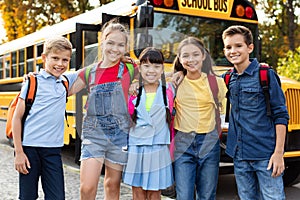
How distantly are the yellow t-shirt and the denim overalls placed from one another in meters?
0.36

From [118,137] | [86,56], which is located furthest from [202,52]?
[86,56]

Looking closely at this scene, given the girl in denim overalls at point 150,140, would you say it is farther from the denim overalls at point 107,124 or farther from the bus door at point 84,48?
the bus door at point 84,48

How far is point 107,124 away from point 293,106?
2596 mm

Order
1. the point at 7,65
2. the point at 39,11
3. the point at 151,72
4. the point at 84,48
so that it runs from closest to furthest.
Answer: the point at 151,72 < the point at 84,48 < the point at 7,65 < the point at 39,11

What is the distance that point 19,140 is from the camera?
9.52 ft

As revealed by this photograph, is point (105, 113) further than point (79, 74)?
No

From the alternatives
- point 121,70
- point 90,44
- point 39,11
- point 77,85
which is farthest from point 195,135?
point 39,11

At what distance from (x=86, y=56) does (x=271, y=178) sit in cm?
297

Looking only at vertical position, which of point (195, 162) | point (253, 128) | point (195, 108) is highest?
point (195, 108)

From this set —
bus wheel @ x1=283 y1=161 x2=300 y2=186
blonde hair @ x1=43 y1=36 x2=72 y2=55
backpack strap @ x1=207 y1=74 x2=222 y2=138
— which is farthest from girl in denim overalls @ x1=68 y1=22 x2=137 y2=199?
bus wheel @ x1=283 y1=161 x2=300 y2=186

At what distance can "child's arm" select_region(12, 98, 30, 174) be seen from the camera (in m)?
2.88

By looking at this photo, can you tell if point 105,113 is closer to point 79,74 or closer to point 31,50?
point 79,74

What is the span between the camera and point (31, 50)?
7918mm

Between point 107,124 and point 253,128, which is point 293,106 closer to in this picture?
point 253,128
